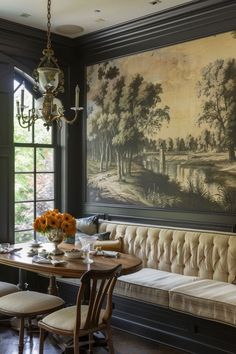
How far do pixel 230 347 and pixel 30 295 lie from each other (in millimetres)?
1712

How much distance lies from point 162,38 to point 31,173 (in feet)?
7.75

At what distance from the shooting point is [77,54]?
610 cm

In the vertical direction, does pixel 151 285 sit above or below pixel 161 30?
below

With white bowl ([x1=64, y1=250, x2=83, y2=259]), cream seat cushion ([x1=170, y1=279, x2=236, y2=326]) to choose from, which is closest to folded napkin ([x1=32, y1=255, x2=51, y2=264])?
white bowl ([x1=64, y1=250, x2=83, y2=259])

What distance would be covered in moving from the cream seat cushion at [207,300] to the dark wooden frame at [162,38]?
74cm

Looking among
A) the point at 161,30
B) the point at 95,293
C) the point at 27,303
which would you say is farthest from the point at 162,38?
the point at 27,303

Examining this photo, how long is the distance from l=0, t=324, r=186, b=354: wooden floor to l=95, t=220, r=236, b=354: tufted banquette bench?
10 cm

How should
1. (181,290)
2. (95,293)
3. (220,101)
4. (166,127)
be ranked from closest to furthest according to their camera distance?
(95,293), (181,290), (220,101), (166,127)

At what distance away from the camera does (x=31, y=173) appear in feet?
19.1

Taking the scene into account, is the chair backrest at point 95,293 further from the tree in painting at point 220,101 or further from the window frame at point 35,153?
the window frame at point 35,153

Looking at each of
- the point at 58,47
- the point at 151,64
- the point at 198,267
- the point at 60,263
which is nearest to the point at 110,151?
the point at 151,64

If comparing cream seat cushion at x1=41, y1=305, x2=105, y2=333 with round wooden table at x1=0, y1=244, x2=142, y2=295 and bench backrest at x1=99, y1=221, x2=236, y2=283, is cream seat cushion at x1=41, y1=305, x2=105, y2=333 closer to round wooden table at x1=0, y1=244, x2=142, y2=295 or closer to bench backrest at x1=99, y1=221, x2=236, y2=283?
round wooden table at x1=0, y1=244, x2=142, y2=295

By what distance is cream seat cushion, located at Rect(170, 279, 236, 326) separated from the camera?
360 cm

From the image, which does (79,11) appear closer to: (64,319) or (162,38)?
(162,38)
